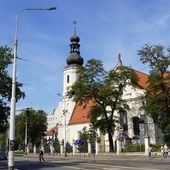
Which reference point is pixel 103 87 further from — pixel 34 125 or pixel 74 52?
pixel 34 125

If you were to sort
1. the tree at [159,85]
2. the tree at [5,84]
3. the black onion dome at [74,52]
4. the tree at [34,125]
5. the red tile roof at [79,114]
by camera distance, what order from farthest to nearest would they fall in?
the tree at [34,125]
the black onion dome at [74,52]
the red tile roof at [79,114]
the tree at [159,85]
the tree at [5,84]

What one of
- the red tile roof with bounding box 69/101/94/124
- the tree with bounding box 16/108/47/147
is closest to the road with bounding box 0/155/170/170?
the red tile roof with bounding box 69/101/94/124

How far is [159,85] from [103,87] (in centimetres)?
965

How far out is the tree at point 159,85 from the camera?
4294 centimetres

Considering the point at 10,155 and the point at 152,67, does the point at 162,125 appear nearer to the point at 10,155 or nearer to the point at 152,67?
the point at 152,67

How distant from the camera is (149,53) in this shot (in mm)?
43906

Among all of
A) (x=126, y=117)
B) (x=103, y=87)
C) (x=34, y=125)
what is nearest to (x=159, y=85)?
(x=103, y=87)

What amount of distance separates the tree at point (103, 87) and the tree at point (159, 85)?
4971 millimetres

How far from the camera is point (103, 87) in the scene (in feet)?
162

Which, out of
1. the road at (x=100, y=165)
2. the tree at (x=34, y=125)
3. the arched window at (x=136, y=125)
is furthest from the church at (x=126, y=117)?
the road at (x=100, y=165)

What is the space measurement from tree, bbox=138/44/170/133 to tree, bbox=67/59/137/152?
4971mm

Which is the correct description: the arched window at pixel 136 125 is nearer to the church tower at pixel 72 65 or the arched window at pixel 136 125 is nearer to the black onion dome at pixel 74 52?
the church tower at pixel 72 65

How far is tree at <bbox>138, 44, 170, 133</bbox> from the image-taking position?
42.9 meters

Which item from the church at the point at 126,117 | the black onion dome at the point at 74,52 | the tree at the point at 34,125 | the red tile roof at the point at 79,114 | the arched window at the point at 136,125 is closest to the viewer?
the church at the point at 126,117
